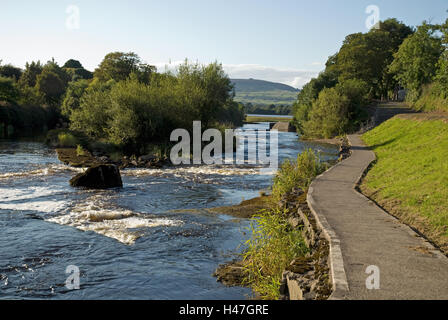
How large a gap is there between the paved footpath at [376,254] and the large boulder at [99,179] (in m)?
11.5

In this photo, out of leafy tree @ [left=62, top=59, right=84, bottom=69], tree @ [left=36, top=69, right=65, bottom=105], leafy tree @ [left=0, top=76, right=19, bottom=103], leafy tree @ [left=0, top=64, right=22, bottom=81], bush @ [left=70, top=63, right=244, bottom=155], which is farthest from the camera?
leafy tree @ [left=62, top=59, right=84, bottom=69]

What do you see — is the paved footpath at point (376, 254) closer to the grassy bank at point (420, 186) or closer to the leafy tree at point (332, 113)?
the grassy bank at point (420, 186)

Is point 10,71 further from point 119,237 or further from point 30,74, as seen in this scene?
point 119,237

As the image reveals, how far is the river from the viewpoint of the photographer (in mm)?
8836

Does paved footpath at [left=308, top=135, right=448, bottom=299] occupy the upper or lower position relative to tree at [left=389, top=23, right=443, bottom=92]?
lower

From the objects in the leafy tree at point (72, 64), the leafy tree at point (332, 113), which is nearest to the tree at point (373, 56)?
the leafy tree at point (332, 113)

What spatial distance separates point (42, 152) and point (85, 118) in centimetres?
557

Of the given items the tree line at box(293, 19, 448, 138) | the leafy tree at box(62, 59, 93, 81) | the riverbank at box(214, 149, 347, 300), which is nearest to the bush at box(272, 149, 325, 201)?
the riverbank at box(214, 149, 347, 300)

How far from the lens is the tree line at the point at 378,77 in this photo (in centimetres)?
4147

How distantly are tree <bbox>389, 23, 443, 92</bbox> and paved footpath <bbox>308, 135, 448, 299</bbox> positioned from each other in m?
36.0

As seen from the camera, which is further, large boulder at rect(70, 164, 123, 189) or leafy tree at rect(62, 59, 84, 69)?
leafy tree at rect(62, 59, 84, 69)

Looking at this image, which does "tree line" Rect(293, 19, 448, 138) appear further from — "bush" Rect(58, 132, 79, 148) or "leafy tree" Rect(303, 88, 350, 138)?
"bush" Rect(58, 132, 79, 148)
